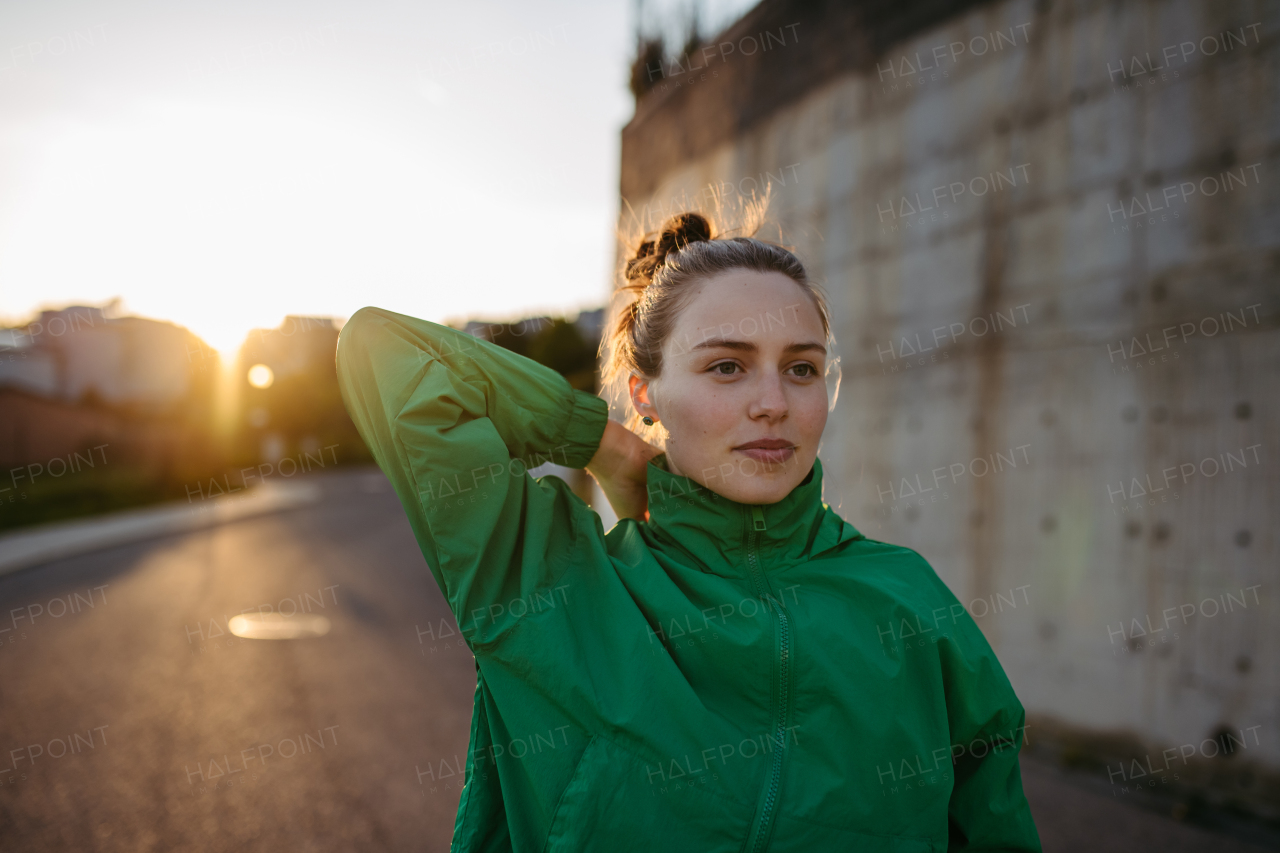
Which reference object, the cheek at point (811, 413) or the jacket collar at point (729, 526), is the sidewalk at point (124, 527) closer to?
the jacket collar at point (729, 526)

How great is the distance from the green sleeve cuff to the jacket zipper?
42 centimetres

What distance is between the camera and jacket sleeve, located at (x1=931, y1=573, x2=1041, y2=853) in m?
1.47

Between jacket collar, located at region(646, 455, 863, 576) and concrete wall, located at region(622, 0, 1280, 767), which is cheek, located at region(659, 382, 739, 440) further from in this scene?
concrete wall, located at region(622, 0, 1280, 767)

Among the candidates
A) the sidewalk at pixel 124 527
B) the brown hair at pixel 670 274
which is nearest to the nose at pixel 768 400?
the brown hair at pixel 670 274

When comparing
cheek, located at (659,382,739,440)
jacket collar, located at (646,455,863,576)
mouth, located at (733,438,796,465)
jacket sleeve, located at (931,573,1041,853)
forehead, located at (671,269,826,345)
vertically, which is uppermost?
forehead, located at (671,269,826,345)

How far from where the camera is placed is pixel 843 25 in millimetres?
5242

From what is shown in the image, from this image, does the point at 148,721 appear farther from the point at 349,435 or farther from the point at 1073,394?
the point at 349,435

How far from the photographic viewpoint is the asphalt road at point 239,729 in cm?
331

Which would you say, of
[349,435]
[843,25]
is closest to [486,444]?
[843,25]

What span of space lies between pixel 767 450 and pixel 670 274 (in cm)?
54

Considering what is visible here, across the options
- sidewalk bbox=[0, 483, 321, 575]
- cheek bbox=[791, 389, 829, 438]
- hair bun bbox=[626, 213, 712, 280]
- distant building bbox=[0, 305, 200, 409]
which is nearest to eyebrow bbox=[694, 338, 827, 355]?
cheek bbox=[791, 389, 829, 438]

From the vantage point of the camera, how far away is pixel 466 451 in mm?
1341

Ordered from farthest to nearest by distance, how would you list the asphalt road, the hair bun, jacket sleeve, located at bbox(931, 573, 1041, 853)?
the asphalt road, the hair bun, jacket sleeve, located at bbox(931, 573, 1041, 853)

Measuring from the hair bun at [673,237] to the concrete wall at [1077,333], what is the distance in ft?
2.30
